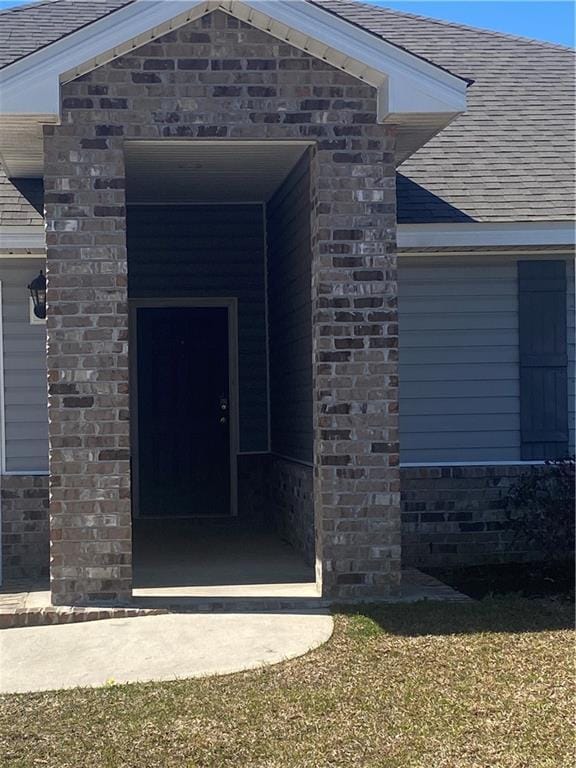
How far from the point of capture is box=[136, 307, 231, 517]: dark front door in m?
11.4

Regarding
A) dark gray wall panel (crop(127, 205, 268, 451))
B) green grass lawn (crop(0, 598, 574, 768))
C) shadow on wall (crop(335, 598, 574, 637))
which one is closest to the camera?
green grass lawn (crop(0, 598, 574, 768))

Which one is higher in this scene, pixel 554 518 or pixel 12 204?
pixel 12 204

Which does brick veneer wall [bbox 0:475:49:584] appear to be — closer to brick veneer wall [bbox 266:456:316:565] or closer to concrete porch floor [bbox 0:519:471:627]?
concrete porch floor [bbox 0:519:471:627]

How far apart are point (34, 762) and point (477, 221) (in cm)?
602

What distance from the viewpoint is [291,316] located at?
9.74m

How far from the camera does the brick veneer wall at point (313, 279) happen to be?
24.1 ft

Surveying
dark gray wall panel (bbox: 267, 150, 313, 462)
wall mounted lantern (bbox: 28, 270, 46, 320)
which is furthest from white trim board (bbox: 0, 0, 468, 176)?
wall mounted lantern (bbox: 28, 270, 46, 320)

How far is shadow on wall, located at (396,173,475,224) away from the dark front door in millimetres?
2619

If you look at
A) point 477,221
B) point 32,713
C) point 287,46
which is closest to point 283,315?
point 477,221

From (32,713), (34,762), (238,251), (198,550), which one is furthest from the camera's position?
(238,251)

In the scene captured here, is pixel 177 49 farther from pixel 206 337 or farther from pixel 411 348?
pixel 206 337

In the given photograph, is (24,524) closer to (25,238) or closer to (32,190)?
(25,238)

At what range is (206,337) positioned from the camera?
11469 millimetres

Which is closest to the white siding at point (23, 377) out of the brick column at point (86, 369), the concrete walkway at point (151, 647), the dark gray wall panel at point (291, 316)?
the brick column at point (86, 369)
